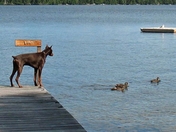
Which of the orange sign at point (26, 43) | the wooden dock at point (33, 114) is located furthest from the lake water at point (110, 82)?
the orange sign at point (26, 43)

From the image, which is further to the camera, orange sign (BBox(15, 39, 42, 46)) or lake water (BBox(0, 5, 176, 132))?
orange sign (BBox(15, 39, 42, 46))

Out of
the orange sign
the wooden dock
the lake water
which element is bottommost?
the lake water

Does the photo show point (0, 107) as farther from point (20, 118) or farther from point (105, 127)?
point (105, 127)

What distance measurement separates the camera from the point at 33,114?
1177 centimetres

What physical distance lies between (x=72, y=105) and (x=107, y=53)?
61.3 feet

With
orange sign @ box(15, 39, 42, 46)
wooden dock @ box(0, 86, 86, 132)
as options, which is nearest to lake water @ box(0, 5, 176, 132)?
wooden dock @ box(0, 86, 86, 132)

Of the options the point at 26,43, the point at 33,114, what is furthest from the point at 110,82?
the point at 33,114

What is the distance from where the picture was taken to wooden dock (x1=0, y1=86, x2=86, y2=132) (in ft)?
35.1

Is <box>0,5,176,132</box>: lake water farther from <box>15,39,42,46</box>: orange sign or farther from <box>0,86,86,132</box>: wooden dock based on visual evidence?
<box>15,39,42,46</box>: orange sign

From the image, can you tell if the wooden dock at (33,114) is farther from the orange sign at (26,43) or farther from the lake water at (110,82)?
the orange sign at (26,43)

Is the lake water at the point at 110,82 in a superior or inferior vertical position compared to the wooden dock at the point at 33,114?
inferior

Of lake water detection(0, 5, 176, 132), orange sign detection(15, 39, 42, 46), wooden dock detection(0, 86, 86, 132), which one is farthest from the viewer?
orange sign detection(15, 39, 42, 46)

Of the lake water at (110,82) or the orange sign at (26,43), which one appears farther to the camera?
the orange sign at (26,43)

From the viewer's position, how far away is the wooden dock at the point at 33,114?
10695mm
